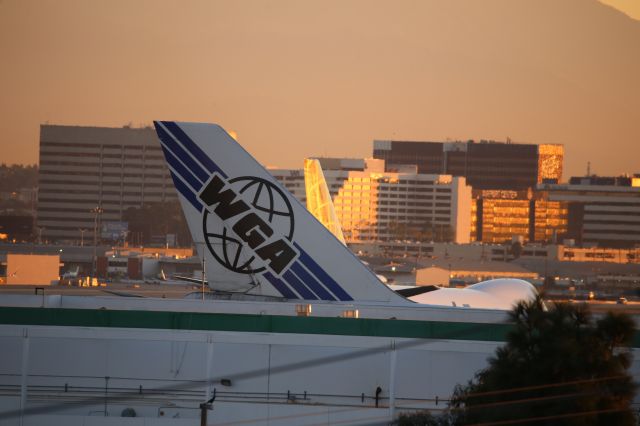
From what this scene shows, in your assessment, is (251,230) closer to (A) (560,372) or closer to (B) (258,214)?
(B) (258,214)

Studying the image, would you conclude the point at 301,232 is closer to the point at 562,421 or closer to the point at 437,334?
the point at 437,334

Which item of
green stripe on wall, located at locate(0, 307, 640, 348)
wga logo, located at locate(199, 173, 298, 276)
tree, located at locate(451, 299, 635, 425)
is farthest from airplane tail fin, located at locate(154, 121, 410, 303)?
tree, located at locate(451, 299, 635, 425)

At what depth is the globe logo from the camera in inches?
1565

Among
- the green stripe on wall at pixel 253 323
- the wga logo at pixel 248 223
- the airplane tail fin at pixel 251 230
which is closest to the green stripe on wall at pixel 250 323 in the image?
the green stripe on wall at pixel 253 323

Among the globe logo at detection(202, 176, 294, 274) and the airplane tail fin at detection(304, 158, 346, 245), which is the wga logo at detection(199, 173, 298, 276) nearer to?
the globe logo at detection(202, 176, 294, 274)

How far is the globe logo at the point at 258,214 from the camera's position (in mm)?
39750

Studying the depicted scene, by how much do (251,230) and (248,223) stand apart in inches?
8.0

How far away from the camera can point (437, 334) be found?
33406mm

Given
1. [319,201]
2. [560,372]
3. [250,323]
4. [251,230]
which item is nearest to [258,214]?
[251,230]

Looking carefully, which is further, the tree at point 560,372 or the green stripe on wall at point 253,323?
the green stripe on wall at point 253,323

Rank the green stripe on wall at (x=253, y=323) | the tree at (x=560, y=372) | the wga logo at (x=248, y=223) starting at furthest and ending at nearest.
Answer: the wga logo at (x=248, y=223)
the green stripe on wall at (x=253, y=323)
the tree at (x=560, y=372)

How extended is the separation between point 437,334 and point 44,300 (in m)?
9.98

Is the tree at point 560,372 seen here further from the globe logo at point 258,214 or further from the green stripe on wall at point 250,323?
the globe logo at point 258,214

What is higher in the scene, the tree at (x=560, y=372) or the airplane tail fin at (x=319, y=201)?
the airplane tail fin at (x=319, y=201)
